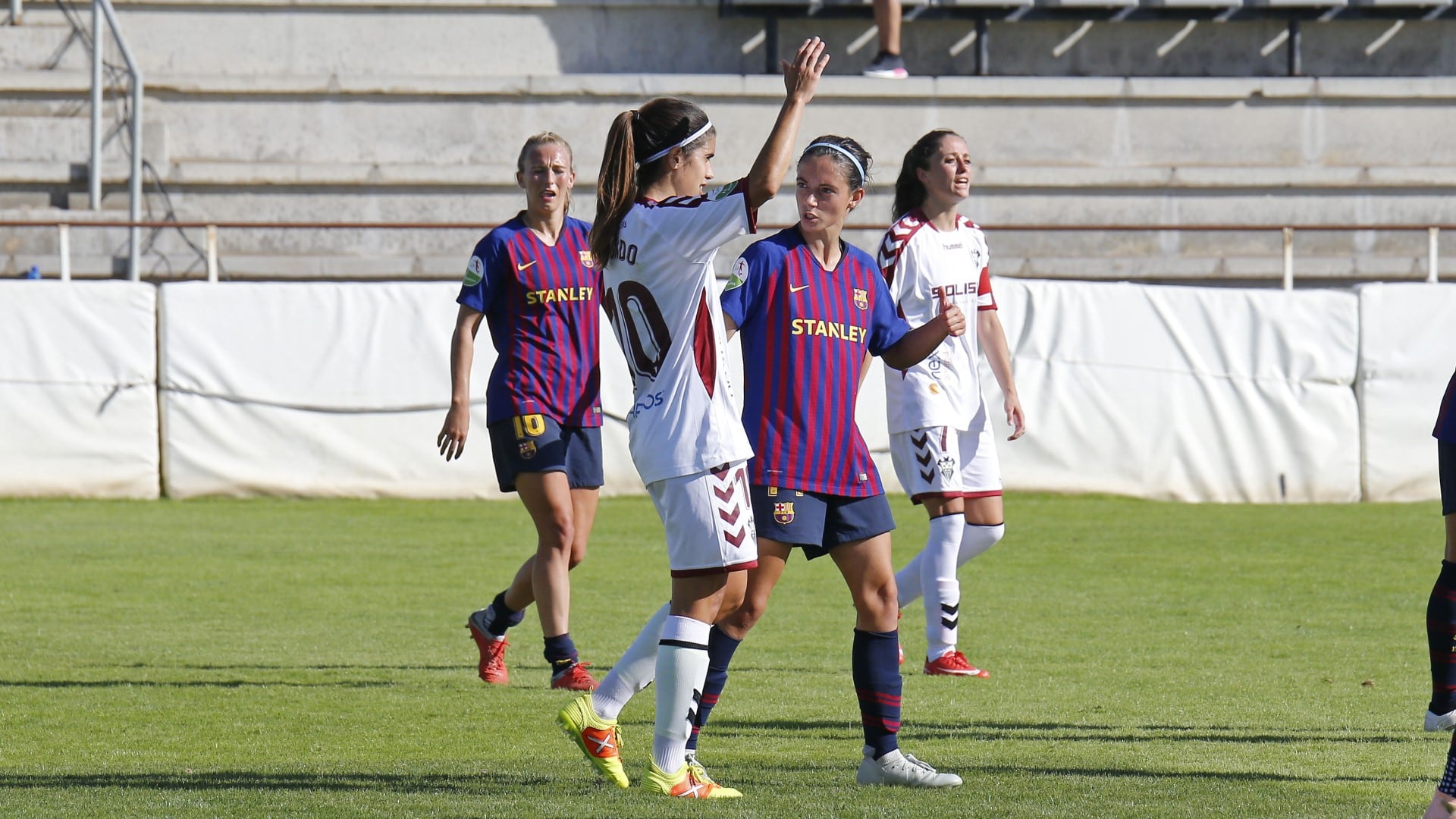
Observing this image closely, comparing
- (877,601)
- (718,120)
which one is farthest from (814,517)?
(718,120)

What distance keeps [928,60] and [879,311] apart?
1634cm

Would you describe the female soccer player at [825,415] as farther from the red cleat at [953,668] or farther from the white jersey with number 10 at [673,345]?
the red cleat at [953,668]

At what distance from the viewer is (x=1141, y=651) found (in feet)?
23.7

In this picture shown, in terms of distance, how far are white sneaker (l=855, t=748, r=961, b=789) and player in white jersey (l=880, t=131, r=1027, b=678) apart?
2199 mm

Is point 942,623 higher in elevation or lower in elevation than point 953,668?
higher

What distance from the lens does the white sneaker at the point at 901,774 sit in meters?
4.48

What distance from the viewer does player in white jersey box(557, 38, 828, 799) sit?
13.7 ft

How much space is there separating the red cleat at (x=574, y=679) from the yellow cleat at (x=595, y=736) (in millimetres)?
1909

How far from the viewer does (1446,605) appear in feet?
16.3

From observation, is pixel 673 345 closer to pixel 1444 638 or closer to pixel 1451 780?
pixel 1451 780

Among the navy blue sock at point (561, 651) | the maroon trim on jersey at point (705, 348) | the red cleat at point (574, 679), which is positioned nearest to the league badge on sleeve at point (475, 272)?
the navy blue sock at point (561, 651)

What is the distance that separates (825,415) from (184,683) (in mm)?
3137

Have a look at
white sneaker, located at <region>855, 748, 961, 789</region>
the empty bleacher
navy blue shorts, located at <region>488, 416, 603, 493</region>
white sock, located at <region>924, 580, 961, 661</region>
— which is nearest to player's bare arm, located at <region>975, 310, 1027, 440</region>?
white sock, located at <region>924, 580, 961, 661</region>

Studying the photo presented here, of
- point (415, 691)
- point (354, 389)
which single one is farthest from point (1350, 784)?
point (354, 389)
